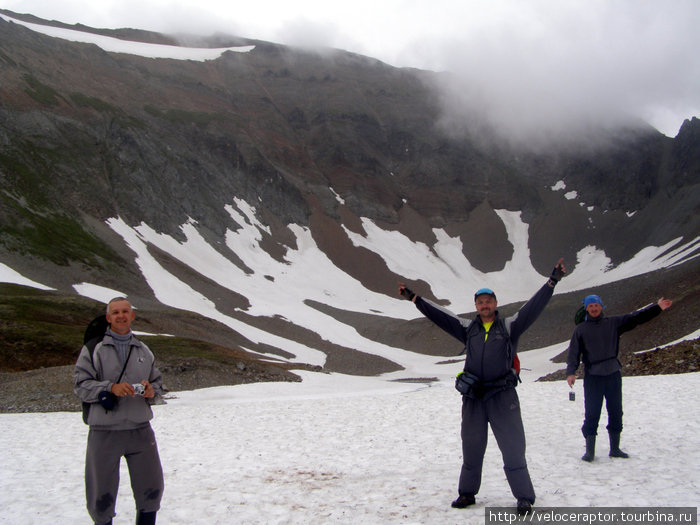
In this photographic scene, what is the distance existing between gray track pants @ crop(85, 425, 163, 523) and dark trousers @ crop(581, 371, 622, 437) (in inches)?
288

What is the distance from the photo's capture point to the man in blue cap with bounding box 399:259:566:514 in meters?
7.30

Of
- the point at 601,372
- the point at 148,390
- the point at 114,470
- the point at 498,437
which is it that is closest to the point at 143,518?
the point at 114,470

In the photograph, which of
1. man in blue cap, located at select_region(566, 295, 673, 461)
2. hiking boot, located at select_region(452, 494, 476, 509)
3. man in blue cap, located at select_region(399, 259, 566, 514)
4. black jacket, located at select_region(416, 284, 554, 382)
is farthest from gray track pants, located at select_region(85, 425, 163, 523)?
man in blue cap, located at select_region(566, 295, 673, 461)

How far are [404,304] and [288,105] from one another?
8577cm

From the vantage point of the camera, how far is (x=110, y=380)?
6.54 metres

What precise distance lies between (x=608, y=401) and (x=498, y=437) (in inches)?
143

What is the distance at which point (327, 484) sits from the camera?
30.9ft

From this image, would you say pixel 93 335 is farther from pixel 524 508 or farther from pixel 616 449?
pixel 616 449

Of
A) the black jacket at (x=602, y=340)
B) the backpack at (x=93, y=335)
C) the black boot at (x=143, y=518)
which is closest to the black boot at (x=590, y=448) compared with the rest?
the black jacket at (x=602, y=340)

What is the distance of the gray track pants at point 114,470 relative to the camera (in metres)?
6.41

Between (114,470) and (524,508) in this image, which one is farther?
(524,508)

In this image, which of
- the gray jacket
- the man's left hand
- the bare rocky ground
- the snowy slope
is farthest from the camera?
the bare rocky ground

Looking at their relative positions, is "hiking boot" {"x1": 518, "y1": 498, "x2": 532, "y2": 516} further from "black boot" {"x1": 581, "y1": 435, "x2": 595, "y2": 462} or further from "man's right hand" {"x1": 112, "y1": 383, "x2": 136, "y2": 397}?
"man's right hand" {"x1": 112, "y1": 383, "x2": 136, "y2": 397}

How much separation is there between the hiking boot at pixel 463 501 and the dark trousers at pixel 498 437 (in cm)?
6
